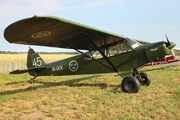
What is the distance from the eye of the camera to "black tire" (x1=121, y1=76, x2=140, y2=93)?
6531mm

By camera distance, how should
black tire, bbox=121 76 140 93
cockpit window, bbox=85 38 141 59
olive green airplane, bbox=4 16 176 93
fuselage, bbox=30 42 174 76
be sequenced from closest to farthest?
1. olive green airplane, bbox=4 16 176 93
2. black tire, bbox=121 76 140 93
3. fuselage, bbox=30 42 174 76
4. cockpit window, bbox=85 38 141 59

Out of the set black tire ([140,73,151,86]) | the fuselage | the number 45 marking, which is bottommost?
black tire ([140,73,151,86])

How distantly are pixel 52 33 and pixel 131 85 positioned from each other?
3.42 metres

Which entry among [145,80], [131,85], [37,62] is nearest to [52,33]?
[131,85]

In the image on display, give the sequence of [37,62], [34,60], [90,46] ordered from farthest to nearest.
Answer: [34,60], [37,62], [90,46]

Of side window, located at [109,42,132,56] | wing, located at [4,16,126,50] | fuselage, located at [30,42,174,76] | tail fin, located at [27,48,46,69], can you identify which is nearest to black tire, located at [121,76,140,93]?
fuselage, located at [30,42,174,76]

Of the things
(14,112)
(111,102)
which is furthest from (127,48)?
(14,112)

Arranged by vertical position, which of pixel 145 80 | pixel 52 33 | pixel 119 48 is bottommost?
pixel 145 80

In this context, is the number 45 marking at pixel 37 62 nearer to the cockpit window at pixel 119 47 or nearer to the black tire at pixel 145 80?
the cockpit window at pixel 119 47

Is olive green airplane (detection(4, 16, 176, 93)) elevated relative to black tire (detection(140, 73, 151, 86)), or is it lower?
elevated

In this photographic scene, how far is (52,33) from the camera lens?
21.4 ft

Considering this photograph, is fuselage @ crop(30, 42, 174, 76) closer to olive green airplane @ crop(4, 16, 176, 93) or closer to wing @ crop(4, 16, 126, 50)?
olive green airplane @ crop(4, 16, 176, 93)

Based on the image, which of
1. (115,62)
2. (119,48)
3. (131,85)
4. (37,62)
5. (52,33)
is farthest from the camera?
(37,62)

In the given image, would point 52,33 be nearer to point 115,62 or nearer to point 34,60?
point 115,62
